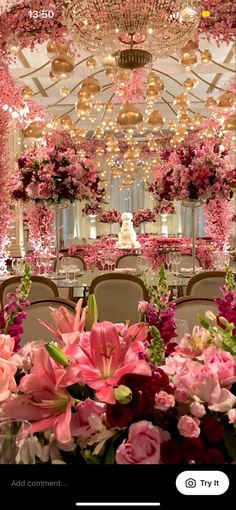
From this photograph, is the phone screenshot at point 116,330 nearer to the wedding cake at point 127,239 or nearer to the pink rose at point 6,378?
the pink rose at point 6,378

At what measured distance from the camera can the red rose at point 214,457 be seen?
2.47 ft

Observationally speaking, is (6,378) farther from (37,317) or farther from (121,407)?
(37,317)

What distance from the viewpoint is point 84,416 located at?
81 centimetres

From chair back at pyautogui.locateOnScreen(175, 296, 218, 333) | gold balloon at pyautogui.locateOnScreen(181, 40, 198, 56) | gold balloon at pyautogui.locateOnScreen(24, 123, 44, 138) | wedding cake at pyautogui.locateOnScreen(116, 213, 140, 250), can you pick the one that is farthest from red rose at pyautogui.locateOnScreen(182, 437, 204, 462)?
wedding cake at pyautogui.locateOnScreen(116, 213, 140, 250)

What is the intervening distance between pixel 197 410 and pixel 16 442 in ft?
0.91

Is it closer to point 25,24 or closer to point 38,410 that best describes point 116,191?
point 25,24

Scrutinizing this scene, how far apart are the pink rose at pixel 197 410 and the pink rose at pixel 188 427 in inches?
0.8

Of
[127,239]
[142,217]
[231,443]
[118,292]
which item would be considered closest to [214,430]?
[231,443]

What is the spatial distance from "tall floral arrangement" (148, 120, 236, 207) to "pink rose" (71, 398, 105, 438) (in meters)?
3.54

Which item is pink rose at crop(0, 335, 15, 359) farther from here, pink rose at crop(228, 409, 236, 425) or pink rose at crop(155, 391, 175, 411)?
Result: pink rose at crop(228, 409, 236, 425)

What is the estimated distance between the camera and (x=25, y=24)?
200 inches

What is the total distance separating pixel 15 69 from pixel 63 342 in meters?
8.07

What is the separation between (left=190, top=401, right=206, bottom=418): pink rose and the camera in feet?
2.59

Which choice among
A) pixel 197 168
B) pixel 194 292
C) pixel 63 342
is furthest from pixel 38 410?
pixel 197 168
